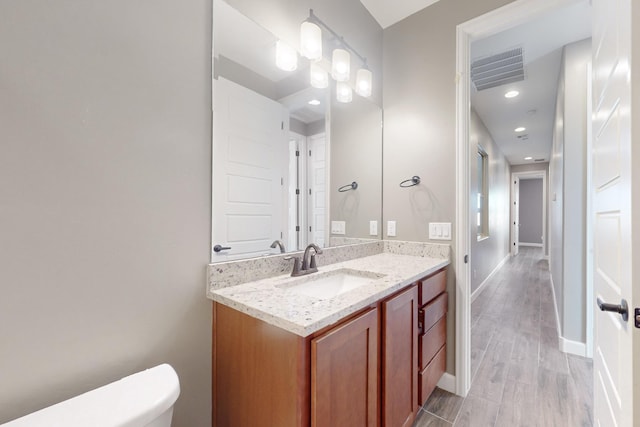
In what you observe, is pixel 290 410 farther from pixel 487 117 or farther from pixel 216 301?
pixel 487 117

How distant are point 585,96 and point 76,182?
3365mm

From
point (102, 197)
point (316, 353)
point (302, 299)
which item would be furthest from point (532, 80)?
point (102, 197)

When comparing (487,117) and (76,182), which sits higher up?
(487,117)

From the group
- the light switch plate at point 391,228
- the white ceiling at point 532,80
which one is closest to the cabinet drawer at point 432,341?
the light switch plate at point 391,228

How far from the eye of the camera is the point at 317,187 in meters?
1.72

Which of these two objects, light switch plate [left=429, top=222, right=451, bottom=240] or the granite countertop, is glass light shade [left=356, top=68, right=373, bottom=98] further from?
the granite countertop

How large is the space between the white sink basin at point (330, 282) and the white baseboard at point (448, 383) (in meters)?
1.02

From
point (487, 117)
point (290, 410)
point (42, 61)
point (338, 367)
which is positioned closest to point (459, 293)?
point (338, 367)

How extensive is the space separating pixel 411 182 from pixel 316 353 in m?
1.52

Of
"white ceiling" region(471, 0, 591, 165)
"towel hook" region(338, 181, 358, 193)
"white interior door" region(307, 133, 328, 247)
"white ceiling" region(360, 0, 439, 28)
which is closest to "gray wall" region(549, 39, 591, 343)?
"white ceiling" region(471, 0, 591, 165)

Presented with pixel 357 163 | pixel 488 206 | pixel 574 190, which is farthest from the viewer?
pixel 488 206

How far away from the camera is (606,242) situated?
3.24ft

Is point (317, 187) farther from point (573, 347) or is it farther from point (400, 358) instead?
point (573, 347)

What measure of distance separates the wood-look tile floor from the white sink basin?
2.93ft
